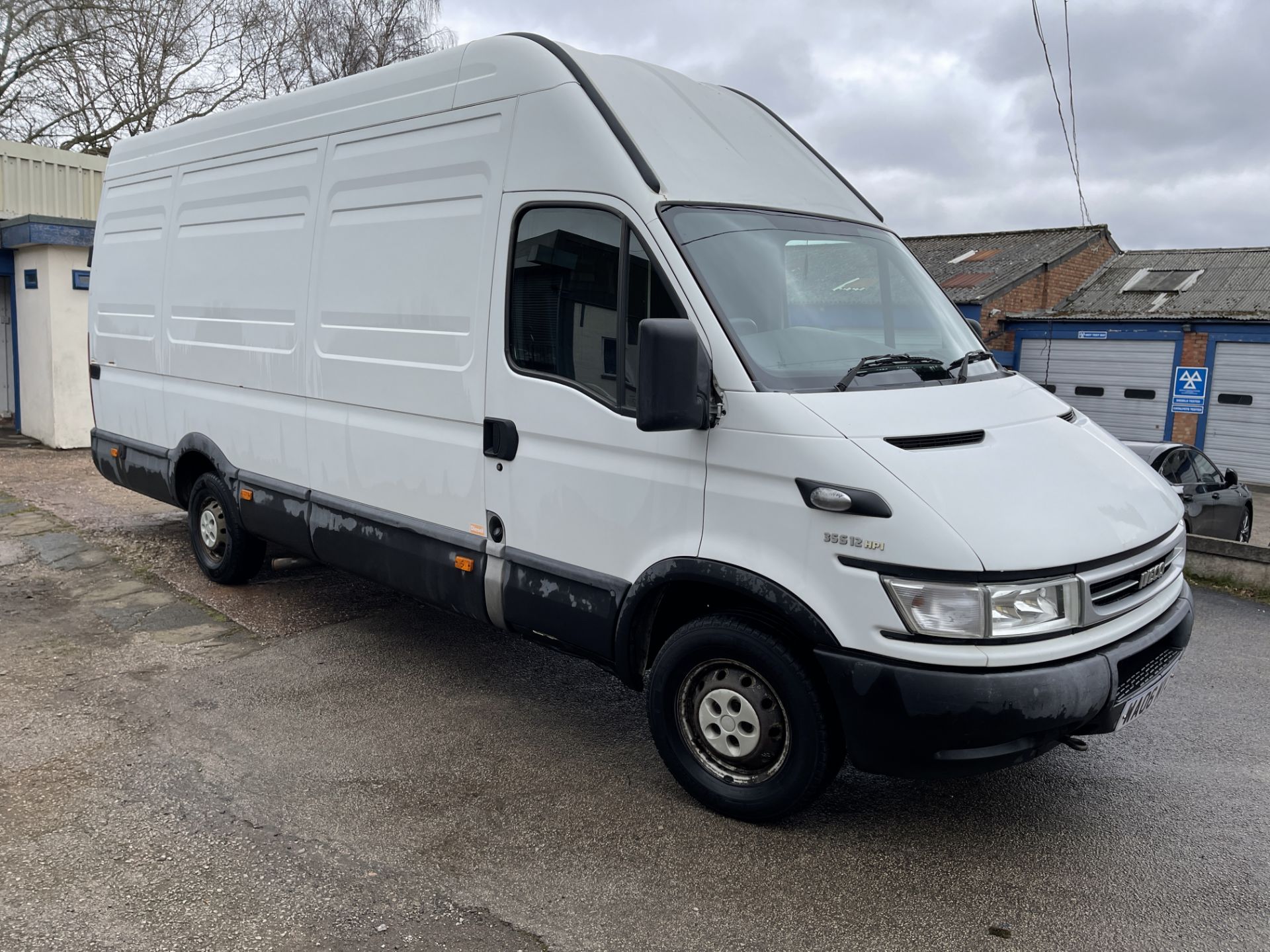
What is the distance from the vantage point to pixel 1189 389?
70.4 ft

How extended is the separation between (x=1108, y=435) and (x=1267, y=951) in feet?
6.94

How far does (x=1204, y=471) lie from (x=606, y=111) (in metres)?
9.84

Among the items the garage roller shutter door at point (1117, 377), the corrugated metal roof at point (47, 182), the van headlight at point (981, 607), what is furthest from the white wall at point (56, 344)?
the garage roller shutter door at point (1117, 377)

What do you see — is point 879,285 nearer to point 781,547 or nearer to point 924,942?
point 781,547

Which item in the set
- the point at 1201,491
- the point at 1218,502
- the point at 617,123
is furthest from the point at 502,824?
the point at 1218,502

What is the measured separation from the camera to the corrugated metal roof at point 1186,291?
21.6 meters

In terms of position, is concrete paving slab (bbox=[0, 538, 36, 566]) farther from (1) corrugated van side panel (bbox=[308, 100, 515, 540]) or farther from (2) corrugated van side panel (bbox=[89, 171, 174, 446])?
(1) corrugated van side panel (bbox=[308, 100, 515, 540])

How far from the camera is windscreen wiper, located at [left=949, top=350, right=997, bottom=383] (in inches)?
160

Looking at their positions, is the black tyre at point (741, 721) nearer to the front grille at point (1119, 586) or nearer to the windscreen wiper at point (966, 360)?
the front grille at point (1119, 586)

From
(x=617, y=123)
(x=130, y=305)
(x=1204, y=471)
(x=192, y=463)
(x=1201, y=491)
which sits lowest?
(x=1201, y=491)

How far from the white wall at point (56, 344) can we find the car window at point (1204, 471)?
13078mm

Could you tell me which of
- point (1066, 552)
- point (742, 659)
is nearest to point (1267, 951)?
point (1066, 552)

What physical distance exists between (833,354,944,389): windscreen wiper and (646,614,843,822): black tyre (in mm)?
980

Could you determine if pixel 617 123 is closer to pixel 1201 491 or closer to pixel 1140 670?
pixel 1140 670
